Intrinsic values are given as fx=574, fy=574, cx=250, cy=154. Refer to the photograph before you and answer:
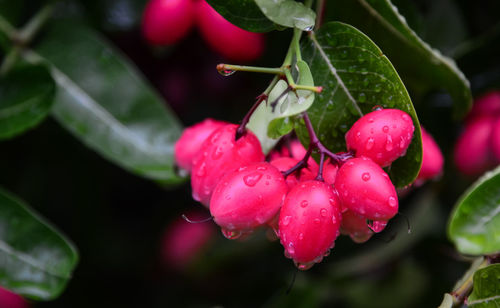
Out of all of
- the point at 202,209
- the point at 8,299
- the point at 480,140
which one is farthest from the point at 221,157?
the point at 202,209

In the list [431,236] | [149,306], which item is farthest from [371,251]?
[149,306]

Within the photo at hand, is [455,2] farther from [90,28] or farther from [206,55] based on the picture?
[90,28]

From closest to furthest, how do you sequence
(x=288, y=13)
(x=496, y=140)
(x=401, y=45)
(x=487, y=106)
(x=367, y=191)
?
(x=367, y=191) < (x=288, y=13) < (x=401, y=45) < (x=496, y=140) < (x=487, y=106)

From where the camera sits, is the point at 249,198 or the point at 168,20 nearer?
the point at 249,198

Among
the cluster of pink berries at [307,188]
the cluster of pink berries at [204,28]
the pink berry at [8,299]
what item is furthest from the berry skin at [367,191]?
the pink berry at [8,299]

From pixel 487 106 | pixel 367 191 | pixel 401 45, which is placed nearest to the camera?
pixel 367 191

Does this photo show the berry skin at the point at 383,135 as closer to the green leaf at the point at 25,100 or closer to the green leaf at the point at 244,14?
the green leaf at the point at 244,14

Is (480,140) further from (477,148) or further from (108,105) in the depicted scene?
(108,105)

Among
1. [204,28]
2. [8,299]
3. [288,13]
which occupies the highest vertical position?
[288,13]
